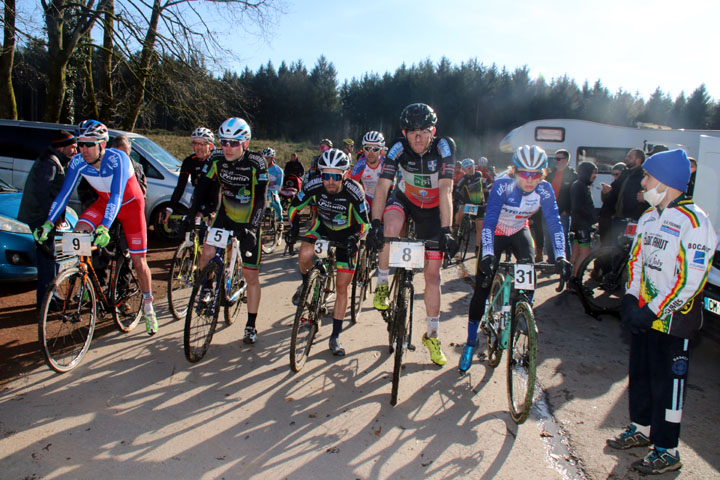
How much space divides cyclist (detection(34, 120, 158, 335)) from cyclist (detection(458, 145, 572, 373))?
133 inches

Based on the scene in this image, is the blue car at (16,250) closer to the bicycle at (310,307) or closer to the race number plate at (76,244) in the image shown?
the race number plate at (76,244)

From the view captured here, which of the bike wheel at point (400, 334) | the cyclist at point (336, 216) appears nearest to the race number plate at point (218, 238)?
the cyclist at point (336, 216)

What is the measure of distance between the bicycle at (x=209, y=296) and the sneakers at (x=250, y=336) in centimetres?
35

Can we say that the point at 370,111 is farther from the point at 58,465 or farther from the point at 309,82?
the point at 58,465

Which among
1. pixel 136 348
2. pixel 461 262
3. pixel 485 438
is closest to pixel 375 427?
pixel 485 438

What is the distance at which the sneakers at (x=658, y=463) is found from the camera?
3096mm

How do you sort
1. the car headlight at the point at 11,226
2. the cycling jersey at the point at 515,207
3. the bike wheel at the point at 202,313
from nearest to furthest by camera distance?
the cycling jersey at the point at 515,207, the bike wheel at the point at 202,313, the car headlight at the point at 11,226

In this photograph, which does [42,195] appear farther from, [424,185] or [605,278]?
[605,278]

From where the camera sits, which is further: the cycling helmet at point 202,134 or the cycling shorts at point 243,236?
the cycling helmet at point 202,134

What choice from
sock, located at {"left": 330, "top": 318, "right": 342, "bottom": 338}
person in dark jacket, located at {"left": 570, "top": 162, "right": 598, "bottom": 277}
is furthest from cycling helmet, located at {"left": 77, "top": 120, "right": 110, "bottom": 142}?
person in dark jacket, located at {"left": 570, "top": 162, "right": 598, "bottom": 277}

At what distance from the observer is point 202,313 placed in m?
→ 4.52

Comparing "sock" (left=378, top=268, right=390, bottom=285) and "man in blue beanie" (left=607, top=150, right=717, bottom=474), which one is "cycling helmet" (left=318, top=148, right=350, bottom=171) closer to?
"sock" (left=378, top=268, right=390, bottom=285)

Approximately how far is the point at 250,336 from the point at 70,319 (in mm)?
1652

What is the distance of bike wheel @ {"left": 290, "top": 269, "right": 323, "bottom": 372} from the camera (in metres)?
4.33
